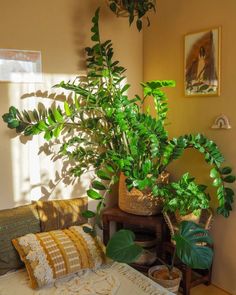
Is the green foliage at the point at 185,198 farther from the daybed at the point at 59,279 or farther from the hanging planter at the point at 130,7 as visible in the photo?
the hanging planter at the point at 130,7

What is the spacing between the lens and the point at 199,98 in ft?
8.27

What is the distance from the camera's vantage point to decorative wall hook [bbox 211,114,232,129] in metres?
2.33

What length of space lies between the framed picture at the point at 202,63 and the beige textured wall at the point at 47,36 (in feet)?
2.05

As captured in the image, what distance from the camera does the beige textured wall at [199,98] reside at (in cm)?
231

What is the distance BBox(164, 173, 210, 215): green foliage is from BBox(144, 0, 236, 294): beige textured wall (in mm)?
300

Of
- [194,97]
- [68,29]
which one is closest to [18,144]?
[68,29]

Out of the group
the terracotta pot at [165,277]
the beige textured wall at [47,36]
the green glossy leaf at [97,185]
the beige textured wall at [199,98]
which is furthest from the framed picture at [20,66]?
the terracotta pot at [165,277]

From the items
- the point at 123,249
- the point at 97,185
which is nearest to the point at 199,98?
the point at 97,185

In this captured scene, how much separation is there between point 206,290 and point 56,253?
3.93ft

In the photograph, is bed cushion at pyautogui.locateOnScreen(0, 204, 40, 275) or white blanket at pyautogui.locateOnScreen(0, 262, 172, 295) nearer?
white blanket at pyautogui.locateOnScreen(0, 262, 172, 295)

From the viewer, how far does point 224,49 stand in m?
2.32

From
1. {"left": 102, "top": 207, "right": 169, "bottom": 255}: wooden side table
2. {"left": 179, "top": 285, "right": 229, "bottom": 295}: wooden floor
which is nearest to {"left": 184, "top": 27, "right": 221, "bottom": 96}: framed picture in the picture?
{"left": 102, "top": 207, "right": 169, "bottom": 255}: wooden side table

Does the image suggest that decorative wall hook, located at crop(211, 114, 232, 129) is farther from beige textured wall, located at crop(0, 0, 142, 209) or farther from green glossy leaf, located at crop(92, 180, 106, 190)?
beige textured wall, located at crop(0, 0, 142, 209)

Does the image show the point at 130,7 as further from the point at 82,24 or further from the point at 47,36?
the point at 47,36
